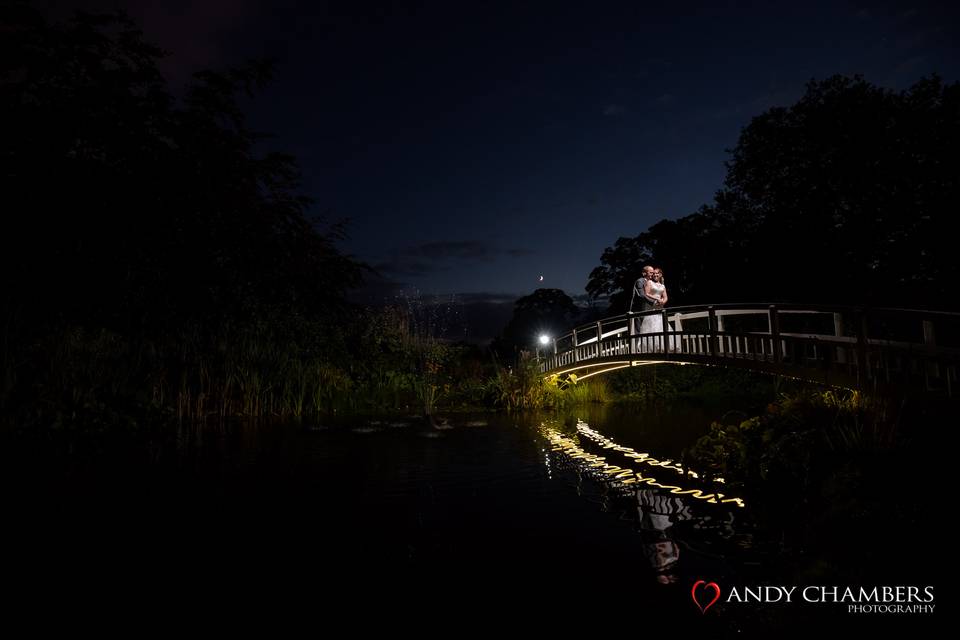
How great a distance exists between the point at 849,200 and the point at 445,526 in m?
19.9

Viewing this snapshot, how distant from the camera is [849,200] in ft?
61.6

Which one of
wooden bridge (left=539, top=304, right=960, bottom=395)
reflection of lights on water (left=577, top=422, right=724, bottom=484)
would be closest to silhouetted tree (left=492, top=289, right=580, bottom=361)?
wooden bridge (left=539, top=304, right=960, bottom=395)

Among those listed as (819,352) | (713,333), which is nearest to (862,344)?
(819,352)

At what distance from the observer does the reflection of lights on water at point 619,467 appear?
17.8 feet

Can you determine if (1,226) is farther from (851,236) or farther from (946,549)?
(851,236)

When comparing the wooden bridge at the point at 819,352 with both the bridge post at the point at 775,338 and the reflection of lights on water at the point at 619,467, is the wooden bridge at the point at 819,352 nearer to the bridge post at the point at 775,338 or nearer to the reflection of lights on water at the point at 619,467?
the bridge post at the point at 775,338

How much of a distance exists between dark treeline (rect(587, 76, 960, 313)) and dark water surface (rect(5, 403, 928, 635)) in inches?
575

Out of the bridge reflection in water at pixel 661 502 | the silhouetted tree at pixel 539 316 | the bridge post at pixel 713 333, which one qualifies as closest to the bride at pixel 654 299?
the bridge post at pixel 713 333

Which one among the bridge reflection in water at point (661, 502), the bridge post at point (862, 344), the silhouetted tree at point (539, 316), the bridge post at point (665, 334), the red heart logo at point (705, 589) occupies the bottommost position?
the red heart logo at point (705, 589)

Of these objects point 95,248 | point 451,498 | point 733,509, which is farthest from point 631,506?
point 95,248

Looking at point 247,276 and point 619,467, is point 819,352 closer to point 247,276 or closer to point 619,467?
point 619,467

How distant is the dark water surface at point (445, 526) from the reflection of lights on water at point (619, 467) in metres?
0.04

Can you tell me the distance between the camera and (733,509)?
4.91m

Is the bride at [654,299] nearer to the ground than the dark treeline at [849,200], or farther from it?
nearer to the ground
